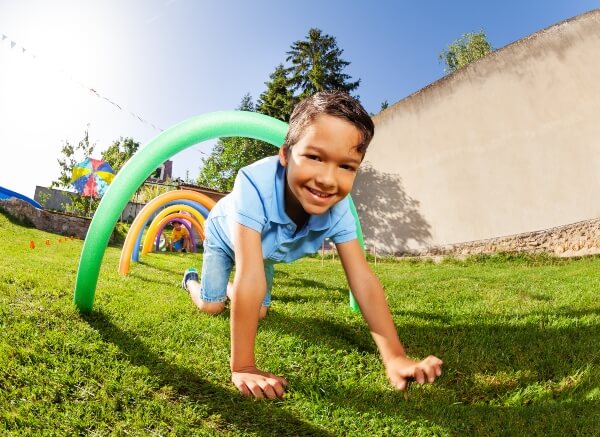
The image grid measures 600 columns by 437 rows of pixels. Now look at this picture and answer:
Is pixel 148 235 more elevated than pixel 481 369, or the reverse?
pixel 148 235

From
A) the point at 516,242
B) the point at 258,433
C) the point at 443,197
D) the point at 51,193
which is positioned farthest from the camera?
the point at 51,193

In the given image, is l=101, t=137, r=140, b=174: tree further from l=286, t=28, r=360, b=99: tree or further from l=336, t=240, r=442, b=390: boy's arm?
l=336, t=240, r=442, b=390: boy's arm

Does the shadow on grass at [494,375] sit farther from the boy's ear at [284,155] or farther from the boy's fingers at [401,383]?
the boy's ear at [284,155]

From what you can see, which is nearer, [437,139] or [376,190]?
[437,139]

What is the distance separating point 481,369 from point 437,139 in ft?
38.4

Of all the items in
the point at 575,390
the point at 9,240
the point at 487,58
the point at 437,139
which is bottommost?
the point at 575,390

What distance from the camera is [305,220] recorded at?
246 cm

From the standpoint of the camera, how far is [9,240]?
1038 centimetres

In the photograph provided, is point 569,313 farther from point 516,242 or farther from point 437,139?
point 437,139

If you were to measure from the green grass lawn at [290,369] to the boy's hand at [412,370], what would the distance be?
25cm

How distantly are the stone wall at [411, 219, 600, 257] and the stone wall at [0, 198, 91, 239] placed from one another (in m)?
13.3

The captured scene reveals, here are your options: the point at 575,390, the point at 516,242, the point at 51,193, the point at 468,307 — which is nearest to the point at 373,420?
the point at 575,390

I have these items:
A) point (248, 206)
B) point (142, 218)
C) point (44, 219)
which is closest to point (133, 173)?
point (248, 206)

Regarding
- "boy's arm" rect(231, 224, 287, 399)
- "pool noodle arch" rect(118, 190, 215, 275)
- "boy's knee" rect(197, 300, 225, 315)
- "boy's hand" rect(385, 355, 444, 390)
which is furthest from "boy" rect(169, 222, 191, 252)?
"boy's hand" rect(385, 355, 444, 390)
